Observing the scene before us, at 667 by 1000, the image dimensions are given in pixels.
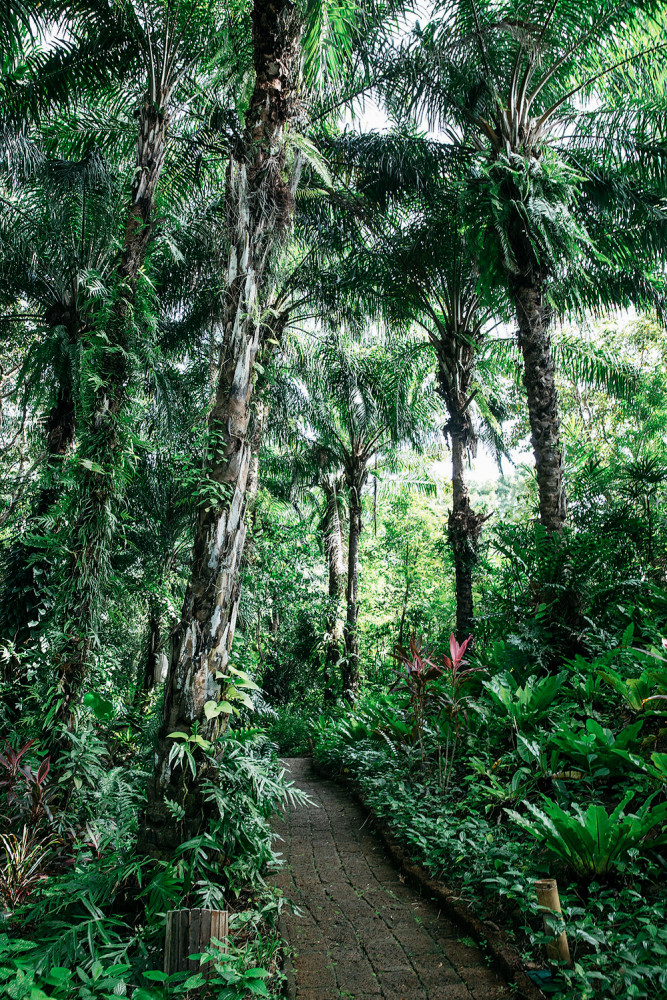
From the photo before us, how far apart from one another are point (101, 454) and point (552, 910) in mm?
4264

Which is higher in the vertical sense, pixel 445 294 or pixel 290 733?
pixel 445 294

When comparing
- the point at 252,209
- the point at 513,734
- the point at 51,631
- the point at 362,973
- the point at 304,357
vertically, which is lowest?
the point at 362,973

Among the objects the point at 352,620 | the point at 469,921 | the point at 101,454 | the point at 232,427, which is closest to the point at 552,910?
the point at 469,921

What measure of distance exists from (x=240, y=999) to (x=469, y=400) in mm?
7813

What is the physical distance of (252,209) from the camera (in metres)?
4.04

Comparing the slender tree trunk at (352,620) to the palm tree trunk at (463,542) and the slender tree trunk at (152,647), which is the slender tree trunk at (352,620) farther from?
the slender tree trunk at (152,647)

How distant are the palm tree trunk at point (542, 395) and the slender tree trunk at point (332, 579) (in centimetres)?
708

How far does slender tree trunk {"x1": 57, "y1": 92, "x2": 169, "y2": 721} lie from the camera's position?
4.36 metres

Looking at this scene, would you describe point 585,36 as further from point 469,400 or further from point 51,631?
point 51,631

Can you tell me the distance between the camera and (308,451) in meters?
13.4

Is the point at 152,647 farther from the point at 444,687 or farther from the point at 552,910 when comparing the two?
the point at 552,910

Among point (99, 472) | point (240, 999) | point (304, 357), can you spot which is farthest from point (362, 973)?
point (304, 357)

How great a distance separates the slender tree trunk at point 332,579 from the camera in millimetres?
12711

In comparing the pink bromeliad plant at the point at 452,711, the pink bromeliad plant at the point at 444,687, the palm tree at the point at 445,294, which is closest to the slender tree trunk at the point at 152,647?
the palm tree at the point at 445,294
